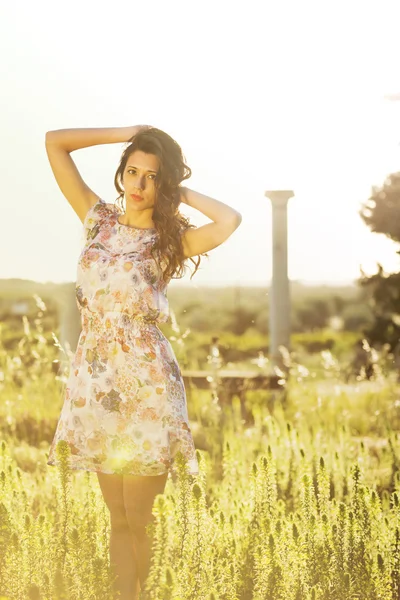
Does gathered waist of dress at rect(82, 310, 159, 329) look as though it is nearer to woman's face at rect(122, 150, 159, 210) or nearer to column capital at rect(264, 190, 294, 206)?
woman's face at rect(122, 150, 159, 210)

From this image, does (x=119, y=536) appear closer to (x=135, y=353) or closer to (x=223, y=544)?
(x=223, y=544)

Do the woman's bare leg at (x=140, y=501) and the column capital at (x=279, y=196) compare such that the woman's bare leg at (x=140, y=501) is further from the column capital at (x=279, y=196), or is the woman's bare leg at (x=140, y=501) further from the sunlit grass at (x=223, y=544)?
the column capital at (x=279, y=196)

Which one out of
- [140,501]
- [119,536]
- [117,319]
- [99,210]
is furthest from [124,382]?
[99,210]

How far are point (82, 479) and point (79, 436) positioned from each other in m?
1.39

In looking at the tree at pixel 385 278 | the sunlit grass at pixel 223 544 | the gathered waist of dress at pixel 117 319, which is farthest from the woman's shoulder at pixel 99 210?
the tree at pixel 385 278

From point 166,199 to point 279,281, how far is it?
385cm

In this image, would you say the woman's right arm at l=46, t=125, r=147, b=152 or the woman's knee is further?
the woman's right arm at l=46, t=125, r=147, b=152

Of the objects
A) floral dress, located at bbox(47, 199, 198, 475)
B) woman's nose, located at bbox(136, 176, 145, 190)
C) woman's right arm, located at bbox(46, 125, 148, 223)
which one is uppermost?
woman's right arm, located at bbox(46, 125, 148, 223)

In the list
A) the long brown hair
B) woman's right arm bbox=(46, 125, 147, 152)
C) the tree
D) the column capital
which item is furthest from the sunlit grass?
the tree

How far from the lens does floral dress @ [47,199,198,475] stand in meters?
2.91

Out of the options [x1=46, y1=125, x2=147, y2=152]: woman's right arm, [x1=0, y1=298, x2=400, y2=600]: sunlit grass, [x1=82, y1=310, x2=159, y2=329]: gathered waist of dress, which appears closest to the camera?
[x1=0, y1=298, x2=400, y2=600]: sunlit grass

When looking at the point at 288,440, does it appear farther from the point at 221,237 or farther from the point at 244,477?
the point at 221,237

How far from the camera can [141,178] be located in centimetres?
303

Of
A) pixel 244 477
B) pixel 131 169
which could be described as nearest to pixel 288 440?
pixel 244 477
